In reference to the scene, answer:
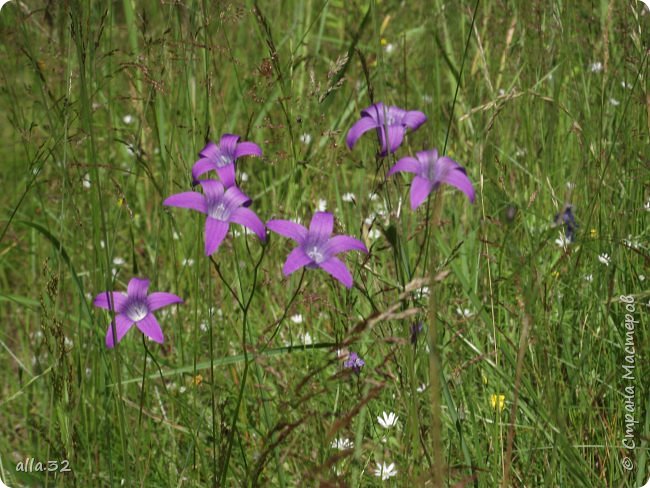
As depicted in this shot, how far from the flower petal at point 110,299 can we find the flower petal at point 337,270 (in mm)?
389

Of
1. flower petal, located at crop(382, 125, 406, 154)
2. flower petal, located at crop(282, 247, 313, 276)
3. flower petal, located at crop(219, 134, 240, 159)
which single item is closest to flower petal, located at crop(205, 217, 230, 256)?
flower petal, located at crop(282, 247, 313, 276)

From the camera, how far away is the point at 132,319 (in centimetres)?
147

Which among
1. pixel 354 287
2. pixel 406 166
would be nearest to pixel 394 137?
pixel 406 166

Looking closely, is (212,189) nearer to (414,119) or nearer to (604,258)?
(414,119)

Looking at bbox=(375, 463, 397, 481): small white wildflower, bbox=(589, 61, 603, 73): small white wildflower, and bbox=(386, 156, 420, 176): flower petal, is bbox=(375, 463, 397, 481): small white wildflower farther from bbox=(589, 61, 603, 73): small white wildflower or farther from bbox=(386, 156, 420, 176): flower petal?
bbox=(589, 61, 603, 73): small white wildflower

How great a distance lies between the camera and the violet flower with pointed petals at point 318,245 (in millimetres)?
1275

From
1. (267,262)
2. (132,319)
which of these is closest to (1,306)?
(267,262)

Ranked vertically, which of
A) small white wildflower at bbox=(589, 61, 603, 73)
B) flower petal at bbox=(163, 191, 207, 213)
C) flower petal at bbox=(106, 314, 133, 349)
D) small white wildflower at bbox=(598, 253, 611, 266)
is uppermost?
small white wildflower at bbox=(589, 61, 603, 73)

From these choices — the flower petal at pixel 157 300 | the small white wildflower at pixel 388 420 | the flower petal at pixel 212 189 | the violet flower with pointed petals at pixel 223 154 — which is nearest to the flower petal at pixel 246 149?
the violet flower with pointed petals at pixel 223 154

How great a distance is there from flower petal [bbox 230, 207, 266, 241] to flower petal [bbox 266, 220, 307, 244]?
0.11ft

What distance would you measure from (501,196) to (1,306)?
183 centimetres

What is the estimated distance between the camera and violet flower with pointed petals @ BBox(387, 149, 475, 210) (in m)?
1.24

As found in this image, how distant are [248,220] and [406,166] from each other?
28 centimetres

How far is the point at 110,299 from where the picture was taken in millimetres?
1359
